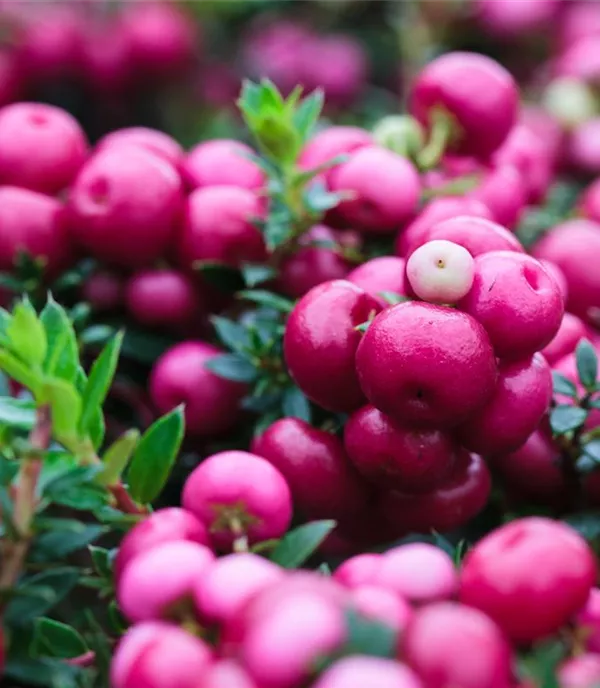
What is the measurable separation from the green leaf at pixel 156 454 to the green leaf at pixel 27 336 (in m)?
0.09

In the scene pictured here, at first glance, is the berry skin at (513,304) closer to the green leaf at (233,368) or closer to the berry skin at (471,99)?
the green leaf at (233,368)

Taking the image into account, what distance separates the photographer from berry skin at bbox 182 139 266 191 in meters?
0.85

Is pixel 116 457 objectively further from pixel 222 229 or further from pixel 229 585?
pixel 222 229

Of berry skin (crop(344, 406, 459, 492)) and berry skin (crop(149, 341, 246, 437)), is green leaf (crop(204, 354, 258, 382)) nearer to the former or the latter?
berry skin (crop(149, 341, 246, 437))

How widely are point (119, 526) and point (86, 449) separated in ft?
0.19

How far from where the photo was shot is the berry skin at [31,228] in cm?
78

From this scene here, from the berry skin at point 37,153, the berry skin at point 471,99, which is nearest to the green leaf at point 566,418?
the berry skin at point 471,99

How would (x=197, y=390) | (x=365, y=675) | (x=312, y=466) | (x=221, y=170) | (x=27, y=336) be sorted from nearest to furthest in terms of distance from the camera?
(x=365, y=675)
(x=27, y=336)
(x=312, y=466)
(x=197, y=390)
(x=221, y=170)

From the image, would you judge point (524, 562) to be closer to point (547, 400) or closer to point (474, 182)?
point (547, 400)

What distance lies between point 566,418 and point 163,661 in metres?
0.34

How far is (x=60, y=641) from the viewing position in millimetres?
549

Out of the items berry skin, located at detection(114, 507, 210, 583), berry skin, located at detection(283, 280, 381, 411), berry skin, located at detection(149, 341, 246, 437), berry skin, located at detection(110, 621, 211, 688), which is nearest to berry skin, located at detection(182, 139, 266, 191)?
berry skin, located at detection(149, 341, 246, 437)

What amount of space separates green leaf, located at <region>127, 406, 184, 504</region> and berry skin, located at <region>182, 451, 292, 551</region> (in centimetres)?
3

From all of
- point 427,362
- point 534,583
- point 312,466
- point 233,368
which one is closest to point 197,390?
point 233,368
